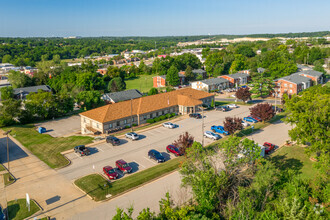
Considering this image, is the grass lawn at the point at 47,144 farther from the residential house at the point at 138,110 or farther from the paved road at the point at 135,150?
the residential house at the point at 138,110

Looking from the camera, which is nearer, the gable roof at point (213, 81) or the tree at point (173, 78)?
the gable roof at point (213, 81)

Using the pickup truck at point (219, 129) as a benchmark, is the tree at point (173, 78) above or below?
above

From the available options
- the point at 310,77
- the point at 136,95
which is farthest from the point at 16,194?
the point at 310,77

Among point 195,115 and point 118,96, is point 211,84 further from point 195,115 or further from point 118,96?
point 195,115

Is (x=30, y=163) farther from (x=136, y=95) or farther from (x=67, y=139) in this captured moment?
(x=136, y=95)

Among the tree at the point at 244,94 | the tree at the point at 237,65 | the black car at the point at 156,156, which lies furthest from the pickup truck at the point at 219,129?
the tree at the point at 237,65

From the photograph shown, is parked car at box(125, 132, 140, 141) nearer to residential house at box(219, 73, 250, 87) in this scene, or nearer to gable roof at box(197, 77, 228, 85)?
gable roof at box(197, 77, 228, 85)

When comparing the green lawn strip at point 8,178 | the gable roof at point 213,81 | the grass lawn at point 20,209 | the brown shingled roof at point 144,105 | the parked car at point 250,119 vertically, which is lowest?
the grass lawn at point 20,209

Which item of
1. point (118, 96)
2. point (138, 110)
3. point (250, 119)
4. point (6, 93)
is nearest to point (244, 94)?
point (250, 119)
